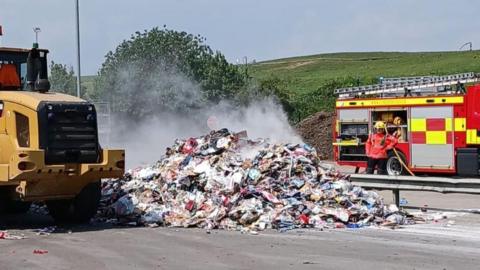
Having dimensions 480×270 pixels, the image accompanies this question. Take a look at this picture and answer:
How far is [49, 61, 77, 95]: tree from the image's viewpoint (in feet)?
132

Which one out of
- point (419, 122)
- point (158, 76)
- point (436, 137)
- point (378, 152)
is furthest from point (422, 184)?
point (158, 76)

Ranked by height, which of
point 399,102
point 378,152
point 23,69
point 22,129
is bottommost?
point 378,152

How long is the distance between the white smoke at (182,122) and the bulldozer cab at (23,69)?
11.6 metres

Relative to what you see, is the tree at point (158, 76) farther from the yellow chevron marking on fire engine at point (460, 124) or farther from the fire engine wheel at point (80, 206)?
the fire engine wheel at point (80, 206)

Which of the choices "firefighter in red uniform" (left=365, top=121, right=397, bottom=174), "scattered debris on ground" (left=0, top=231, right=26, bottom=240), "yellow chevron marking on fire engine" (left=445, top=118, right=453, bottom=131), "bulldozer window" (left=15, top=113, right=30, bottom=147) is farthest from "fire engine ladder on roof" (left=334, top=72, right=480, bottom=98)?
"scattered debris on ground" (left=0, top=231, right=26, bottom=240)

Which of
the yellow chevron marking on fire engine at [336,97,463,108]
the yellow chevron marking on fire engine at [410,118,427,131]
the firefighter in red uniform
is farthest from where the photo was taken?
the yellow chevron marking on fire engine at [410,118,427,131]

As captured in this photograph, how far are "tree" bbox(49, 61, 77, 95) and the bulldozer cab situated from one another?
26.4 m

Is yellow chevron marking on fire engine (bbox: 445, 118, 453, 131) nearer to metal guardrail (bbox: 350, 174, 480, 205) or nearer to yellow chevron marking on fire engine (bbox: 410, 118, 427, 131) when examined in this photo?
yellow chevron marking on fire engine (bbox: 410, 118, 427, 131)

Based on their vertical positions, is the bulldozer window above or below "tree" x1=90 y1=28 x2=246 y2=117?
below

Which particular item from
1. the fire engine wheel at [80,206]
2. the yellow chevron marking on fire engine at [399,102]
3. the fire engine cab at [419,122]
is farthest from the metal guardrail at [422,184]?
the yellow chevron marking on fire engine at [399,102]

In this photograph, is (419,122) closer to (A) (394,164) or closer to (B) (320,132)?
(A) (394,164)

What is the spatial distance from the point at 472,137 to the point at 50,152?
41.9 ft

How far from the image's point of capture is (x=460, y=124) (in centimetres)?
2116

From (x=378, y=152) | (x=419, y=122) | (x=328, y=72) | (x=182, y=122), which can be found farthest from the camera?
(x=328, y=72)
